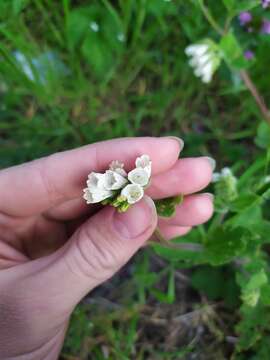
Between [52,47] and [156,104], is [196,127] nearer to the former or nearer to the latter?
[156,104]

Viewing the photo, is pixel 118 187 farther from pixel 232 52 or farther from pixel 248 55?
pixel 248 55

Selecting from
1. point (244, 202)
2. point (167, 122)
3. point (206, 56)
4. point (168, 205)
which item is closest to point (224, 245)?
point (244, 202)

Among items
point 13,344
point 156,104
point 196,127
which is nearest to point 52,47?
point 156,104

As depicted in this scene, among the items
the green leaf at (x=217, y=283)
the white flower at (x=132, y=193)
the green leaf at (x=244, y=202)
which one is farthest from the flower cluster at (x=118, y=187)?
the green leaf at (x=217, y=283)

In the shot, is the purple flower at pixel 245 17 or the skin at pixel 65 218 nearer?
the skin at pixel 65 218

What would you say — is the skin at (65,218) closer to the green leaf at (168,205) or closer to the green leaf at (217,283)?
the green leaf at (168,205)

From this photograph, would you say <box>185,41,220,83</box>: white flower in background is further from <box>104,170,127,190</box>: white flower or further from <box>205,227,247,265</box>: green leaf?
<box>104,170,127,190</box>: white flower

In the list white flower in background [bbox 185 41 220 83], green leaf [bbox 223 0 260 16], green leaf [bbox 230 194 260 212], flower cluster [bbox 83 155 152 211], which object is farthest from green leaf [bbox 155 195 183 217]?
green leaf [bbox 223 0 260 16]
